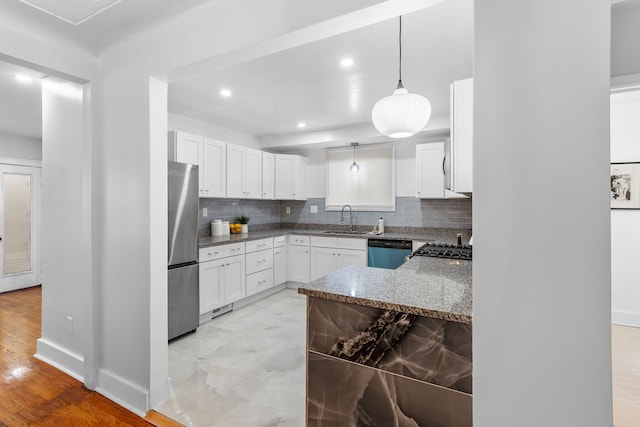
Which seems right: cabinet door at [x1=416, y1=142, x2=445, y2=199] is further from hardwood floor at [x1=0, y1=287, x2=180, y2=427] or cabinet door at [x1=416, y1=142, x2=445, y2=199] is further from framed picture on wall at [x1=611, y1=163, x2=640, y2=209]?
hardwood floor at [x1=0, y1=287, x2=180, y2=427]

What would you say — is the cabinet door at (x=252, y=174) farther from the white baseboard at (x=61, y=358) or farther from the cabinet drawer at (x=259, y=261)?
the white baseboard at (x=61, y=358)

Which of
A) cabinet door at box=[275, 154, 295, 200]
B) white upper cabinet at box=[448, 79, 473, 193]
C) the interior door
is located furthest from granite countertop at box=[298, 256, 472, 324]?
the interior door

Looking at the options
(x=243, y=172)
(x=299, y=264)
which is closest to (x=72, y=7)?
(x=243, y=172)

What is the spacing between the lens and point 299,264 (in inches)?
198

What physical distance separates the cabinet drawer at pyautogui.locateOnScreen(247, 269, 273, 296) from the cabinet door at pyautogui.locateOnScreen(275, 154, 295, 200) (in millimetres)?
1384

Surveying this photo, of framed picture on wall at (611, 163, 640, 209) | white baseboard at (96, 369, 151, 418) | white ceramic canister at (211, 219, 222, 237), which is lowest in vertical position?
white baseboard at (96, 369, 151, 418)

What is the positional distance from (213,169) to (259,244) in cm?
120

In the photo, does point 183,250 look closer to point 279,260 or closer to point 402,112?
point 279,260

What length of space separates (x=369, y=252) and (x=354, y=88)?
7.27ft

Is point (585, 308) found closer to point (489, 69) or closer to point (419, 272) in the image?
point (489, 69)

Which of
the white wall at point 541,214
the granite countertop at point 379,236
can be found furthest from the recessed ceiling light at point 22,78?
the white wall at point 541,214

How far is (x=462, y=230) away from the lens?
4.51 meters

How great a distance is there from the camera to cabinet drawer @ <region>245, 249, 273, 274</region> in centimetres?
428

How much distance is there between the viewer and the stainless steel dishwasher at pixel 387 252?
13.9 feet
